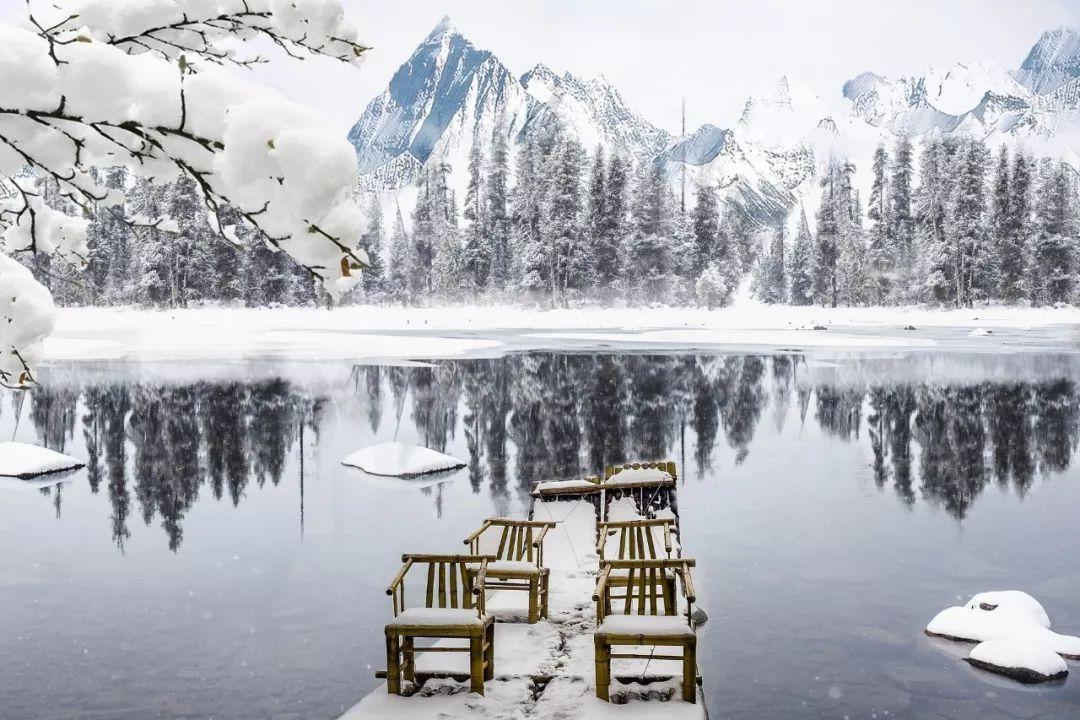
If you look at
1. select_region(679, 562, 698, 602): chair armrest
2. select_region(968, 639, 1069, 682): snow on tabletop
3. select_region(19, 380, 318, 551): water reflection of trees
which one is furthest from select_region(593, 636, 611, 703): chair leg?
select_region(19, 380, 318, 551): water reflection of trees

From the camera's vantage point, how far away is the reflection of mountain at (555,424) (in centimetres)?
2172

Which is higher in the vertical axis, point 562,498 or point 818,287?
point 818,287

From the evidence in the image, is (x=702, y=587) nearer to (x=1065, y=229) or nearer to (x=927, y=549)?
(x=927, y=549)

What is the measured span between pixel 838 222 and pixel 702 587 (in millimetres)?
99424

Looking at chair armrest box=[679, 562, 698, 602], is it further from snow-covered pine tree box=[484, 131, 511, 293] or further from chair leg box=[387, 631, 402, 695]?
snow-covered pine tree box=[484, 131, 511, 293]

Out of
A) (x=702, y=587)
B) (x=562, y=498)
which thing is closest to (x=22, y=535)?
(x=562, y=498)

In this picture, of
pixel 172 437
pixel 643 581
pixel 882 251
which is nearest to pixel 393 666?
pixel 643 581

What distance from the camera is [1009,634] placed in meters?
11.1

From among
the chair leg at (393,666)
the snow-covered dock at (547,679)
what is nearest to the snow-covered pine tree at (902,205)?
the snow-covered dock at (547,679)

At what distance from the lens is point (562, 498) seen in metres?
14.8

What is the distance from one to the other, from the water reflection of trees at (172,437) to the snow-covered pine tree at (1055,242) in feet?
242

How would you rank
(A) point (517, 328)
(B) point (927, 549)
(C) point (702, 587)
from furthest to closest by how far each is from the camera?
1. (A) point (517, 328)
2. (B) point (927, 549)
3. (C) point (702, 587)

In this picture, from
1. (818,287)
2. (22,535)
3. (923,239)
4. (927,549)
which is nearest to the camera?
(927,549)

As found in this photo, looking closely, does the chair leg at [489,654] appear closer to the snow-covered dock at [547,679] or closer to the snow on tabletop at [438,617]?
the snow-covered dock at [547,679]
